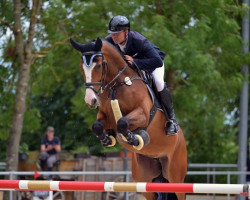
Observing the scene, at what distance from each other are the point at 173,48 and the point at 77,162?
3.58m

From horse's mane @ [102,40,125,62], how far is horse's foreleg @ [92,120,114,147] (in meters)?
0.89

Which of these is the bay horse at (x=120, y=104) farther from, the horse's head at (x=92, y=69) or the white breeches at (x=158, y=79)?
the white breeches at (x=158, y=79)

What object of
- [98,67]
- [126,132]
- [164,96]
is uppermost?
[98,67]

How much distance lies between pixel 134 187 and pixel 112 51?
2177 millimetres

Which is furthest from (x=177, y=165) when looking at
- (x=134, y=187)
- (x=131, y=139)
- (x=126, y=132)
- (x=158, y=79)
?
(x=134, y=187)

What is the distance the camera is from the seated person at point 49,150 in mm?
12762

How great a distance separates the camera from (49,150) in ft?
42.3

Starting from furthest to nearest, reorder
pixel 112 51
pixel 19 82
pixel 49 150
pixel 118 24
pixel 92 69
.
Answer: pixel 49 150 < pixel 19 82 < pixel 112 51 < pixel 118 24 < pixel 92 69

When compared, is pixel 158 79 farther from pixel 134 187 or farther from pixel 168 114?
pixel 134 187

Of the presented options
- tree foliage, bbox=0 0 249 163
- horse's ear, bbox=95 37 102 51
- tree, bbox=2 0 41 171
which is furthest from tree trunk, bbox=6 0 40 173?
horse's ear, bbox=95 37 102 51

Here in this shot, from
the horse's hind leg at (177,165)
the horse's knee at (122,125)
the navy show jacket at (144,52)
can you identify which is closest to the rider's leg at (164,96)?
the navy show jacket at (144,52)

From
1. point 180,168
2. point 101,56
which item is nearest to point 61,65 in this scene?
point 180,168

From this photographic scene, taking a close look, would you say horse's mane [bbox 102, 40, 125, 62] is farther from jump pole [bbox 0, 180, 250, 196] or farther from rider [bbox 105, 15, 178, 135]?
jump pole [bbox 0, 180, 250, 196]

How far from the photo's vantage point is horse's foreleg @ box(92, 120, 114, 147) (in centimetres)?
706
